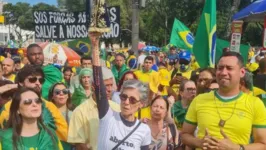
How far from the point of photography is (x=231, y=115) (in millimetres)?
3863

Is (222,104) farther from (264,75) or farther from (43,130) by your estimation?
(264,75)

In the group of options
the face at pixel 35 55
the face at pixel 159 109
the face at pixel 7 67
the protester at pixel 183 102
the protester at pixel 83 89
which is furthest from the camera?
the face at pixel 7 67

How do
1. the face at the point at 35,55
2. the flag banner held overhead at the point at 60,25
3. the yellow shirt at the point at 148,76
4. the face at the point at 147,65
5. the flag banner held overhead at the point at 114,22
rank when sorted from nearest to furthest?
the face at the point at 35,55
the yellow shirt at the point at 148,76
the face at the point at 147,65
the flag banner held overhead at the point at 114,22
the flag banner held overhead at the point at 60,25

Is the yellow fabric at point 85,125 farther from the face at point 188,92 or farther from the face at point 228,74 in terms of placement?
the face at point 188,92

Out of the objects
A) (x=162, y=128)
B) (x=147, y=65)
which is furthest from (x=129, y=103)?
(x=147, y=65)

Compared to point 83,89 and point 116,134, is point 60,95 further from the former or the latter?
point 116,134

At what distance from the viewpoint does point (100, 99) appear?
4.00m

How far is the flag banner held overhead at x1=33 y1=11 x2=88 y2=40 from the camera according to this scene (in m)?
15.9

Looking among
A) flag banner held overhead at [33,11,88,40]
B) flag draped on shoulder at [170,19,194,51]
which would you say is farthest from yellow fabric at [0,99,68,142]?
flag banner held overhead at [33,11,88,40]

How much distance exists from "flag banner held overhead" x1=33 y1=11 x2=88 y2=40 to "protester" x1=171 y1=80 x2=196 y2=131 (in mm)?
9862

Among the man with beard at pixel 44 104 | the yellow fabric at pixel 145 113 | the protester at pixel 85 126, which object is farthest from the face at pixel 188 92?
the man with beard at pixel 44 104

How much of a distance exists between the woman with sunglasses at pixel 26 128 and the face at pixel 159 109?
138cm

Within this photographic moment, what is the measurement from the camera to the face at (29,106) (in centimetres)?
406

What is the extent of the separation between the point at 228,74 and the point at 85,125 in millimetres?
1491
